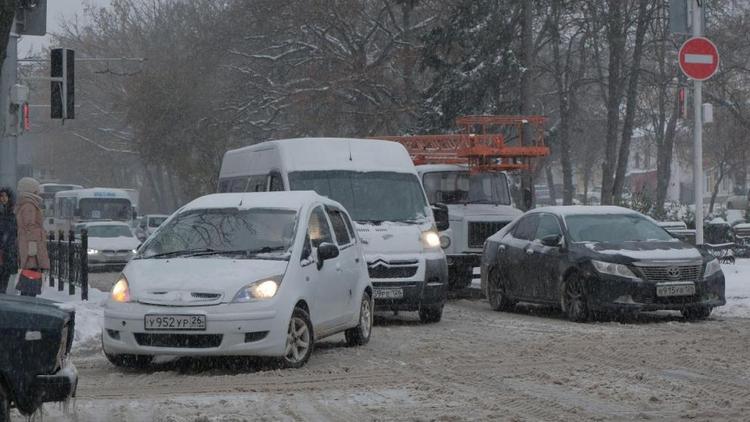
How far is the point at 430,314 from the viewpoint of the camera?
16.6 m

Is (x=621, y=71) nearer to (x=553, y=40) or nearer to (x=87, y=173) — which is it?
(x=553, y=40)

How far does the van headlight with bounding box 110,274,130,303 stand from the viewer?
1145 cm

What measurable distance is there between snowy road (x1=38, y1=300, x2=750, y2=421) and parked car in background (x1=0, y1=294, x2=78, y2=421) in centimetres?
151

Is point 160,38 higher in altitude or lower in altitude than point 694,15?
higher

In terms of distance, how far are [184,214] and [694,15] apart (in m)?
11.1

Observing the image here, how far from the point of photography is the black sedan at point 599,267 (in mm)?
15797

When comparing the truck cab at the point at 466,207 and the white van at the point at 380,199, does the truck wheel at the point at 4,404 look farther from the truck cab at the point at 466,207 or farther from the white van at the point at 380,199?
the truck cab at the point at 466,207

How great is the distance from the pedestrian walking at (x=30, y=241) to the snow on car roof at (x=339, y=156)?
136 inches

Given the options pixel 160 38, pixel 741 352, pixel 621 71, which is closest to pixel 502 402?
pixel 741 352

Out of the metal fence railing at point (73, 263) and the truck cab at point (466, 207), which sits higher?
the truck cab at point (466, 207)

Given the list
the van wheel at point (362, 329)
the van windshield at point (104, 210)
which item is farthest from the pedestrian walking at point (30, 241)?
the van windshield at point (104, 210)

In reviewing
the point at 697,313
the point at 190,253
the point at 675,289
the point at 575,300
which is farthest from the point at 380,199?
the point at 190,253

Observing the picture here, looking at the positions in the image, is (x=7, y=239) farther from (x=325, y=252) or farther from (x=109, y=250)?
(x=109, y=250)

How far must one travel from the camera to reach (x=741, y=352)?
40.5 ft
